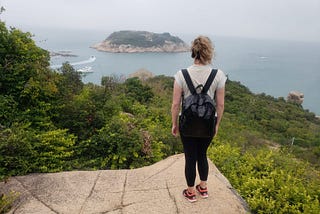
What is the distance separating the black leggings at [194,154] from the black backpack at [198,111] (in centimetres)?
15

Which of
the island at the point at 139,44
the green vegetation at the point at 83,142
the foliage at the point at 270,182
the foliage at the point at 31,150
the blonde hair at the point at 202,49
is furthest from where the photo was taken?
the island at the point at 139,44

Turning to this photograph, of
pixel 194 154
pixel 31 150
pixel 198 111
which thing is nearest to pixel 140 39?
pixel 31 150

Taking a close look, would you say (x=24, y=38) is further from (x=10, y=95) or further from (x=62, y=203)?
(x=62, y=203)

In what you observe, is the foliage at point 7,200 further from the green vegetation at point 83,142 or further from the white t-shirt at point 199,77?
the white t-shirt at point 199,77

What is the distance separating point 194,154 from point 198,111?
550 millimetres

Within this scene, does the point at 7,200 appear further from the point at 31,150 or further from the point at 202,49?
the point at 202,49

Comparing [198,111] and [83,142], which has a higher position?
[198,111]

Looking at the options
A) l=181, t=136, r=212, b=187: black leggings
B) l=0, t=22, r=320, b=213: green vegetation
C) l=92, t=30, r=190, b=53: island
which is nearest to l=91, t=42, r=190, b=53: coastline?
l=92, t=30, r=190, b=53: island

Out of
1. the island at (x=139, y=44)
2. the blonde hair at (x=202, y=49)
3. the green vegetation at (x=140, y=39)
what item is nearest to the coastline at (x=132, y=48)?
the island at (x=139, y=44)

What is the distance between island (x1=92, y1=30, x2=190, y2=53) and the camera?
3337 inches

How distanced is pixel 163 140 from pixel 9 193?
3.00 metres

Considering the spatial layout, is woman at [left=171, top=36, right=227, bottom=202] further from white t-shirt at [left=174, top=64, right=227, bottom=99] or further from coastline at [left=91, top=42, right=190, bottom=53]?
coastline at [left=91, top=42, right=190, bottom=53]

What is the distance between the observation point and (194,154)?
9.83ft

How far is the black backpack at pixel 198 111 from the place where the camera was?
2707 mm
